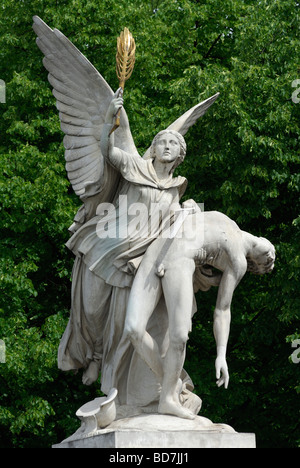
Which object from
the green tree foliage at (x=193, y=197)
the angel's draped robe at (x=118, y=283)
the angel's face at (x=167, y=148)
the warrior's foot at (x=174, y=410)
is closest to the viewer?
the warrior's foot at (x=174, y=410)

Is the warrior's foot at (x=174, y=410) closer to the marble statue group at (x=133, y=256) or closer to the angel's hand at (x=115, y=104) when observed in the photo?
the marble statue group at (x=133, y=256)

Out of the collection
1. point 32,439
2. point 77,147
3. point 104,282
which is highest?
point 77,147

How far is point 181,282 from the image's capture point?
335 inches

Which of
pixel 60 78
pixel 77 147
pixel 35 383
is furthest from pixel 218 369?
pixel 35 383

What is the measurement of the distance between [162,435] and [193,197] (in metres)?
7.03

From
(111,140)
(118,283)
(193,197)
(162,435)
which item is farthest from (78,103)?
(193,197)

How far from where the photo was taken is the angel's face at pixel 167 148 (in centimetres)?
910

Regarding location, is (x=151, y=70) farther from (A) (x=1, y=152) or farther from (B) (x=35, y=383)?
(B) (x=35, y=383)

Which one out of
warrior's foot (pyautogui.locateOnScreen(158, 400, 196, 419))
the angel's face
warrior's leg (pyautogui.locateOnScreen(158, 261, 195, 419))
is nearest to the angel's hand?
the angel's face

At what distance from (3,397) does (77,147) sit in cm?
627

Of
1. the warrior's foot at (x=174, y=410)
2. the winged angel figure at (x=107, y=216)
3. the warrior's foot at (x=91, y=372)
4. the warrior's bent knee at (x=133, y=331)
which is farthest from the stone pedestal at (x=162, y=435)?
the warrior's foot at (x=91, y=372)

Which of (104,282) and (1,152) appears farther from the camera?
(1,152)

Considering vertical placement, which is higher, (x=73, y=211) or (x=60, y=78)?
(x=60, y=78)

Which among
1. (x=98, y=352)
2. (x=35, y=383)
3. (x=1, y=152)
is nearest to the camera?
(x=98, y=352)
